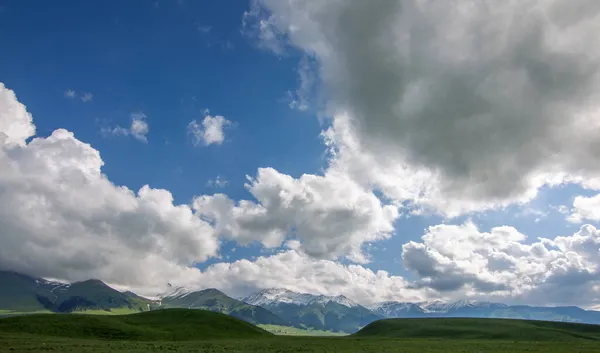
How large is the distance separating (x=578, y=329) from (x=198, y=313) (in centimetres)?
15538

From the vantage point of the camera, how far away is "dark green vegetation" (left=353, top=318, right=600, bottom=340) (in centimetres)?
13276

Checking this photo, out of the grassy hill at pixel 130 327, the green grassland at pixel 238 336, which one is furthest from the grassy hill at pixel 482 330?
the grassy hill at pixel 130 327

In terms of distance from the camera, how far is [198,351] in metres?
64.1

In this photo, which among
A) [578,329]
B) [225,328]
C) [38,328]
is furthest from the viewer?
[578,329]

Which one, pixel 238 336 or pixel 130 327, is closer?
pixel 130 327

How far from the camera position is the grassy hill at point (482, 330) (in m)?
133

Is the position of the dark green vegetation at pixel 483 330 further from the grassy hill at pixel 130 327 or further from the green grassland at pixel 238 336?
the grassy hill at pixel 130 327

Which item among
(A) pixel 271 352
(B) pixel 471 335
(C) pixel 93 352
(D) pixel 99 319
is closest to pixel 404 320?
(B) pixel 471 335

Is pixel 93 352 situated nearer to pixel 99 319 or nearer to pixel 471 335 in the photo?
pixel 99 319

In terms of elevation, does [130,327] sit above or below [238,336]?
above

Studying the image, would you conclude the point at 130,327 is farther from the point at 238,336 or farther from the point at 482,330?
the point at 482,330

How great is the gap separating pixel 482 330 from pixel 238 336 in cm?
9045

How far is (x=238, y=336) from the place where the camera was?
12619 cm

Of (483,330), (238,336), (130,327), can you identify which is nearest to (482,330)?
(483,330)
